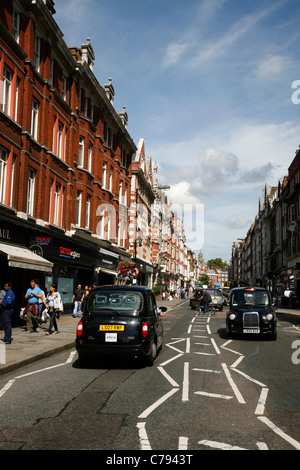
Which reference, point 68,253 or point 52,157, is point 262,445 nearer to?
point 68,253

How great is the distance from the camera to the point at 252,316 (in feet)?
47.5

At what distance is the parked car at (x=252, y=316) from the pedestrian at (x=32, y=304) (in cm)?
684

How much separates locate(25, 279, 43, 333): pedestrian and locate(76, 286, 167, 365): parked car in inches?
245

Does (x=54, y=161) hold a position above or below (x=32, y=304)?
above

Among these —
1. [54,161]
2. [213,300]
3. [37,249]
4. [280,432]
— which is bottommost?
[280,432]

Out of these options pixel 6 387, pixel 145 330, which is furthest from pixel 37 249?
pixel 6 387

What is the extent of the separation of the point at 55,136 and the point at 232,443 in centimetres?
2145

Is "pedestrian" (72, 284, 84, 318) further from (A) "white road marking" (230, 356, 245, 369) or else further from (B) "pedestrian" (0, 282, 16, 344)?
(A) "white road marking" (230, 356, 245, 369)

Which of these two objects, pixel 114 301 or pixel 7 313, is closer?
pixel 114 301

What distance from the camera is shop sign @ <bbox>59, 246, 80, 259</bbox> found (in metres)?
22.9

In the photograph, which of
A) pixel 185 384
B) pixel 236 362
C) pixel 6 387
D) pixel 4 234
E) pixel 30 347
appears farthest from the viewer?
pixel 4 234

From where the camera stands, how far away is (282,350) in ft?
40.9

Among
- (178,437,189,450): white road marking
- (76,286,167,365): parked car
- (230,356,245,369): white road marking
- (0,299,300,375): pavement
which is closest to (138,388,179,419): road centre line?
(178,437,189,450): white road marking

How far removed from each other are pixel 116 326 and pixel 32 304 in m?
7.25
